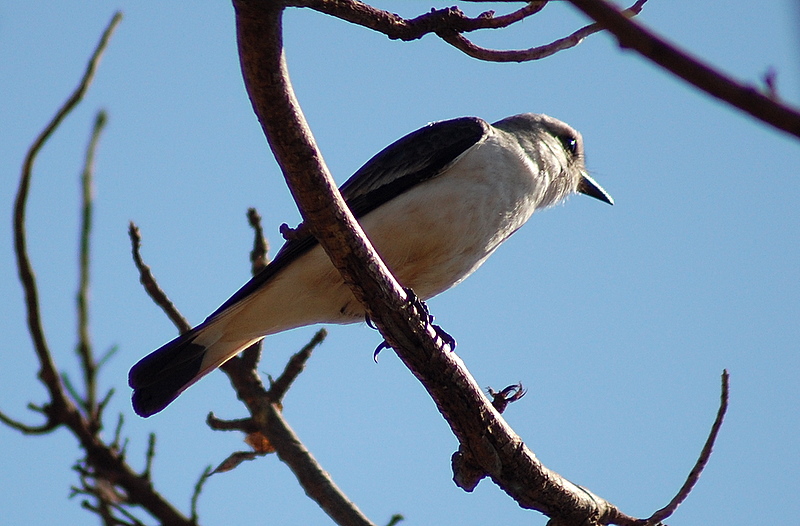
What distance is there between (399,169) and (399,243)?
73cm

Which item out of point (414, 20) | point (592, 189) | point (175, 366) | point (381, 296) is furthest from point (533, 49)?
point (592, 189)

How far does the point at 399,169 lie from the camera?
6.05 metres

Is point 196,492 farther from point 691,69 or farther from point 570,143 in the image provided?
point 570,143

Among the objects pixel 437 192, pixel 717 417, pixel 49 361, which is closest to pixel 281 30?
pixel 49 361

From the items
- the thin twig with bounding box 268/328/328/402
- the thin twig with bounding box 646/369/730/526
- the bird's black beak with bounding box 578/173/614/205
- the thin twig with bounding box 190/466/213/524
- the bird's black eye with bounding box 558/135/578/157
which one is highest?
the bird's black eye with bounding box 558/135/578/157

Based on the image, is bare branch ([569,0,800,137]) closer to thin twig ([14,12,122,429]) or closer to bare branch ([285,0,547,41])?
Result: thin twig ([14,12,122,429])

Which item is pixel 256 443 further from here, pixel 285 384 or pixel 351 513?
pixel 351 513

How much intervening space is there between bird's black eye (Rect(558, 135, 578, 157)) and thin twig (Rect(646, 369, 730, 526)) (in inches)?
140

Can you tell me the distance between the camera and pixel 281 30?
3.20 m

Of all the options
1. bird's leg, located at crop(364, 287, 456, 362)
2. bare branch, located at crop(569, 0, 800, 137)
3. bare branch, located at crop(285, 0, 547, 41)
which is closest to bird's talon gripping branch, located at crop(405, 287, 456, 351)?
bird's leg, located at crop(364, 287, 456, 362)

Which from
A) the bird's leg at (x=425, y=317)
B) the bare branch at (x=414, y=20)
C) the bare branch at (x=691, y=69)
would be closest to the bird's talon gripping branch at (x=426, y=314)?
the bird's leg at (x=425, y=317)

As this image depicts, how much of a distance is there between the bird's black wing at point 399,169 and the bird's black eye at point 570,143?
148 cm

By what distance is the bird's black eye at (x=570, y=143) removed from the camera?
25.0 ft

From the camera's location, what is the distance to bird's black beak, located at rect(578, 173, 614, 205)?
802 centimetres
